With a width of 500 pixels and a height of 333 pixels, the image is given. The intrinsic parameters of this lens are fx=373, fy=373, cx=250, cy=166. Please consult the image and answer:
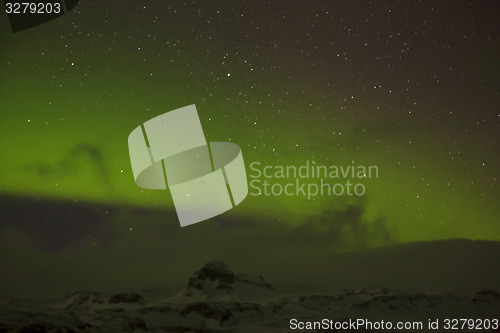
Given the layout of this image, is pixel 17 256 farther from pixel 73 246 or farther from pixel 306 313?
pixel 306 313

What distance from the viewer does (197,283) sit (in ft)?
14.8

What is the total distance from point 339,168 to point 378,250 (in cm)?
108


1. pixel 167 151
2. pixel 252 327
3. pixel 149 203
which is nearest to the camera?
pixel 167 151

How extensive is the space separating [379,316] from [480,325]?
1179mm

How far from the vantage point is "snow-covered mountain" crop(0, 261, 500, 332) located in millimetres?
4234

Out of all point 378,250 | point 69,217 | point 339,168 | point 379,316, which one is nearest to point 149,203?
point 69,217

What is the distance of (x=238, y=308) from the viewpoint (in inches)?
178

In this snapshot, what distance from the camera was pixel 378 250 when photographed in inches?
172

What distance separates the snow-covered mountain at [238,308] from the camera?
167 inches

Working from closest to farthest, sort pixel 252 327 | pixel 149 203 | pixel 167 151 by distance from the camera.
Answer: pixel 167 151 < pixel 149 203 < pixel 252 327

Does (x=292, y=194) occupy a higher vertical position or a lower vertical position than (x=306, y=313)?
higher

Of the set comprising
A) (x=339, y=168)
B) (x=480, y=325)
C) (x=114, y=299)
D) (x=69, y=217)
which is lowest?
(x=480, y=325)

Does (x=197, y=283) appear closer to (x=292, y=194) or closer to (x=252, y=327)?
(x=252, y=327)

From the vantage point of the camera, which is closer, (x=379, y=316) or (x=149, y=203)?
(x=149, y=203)
